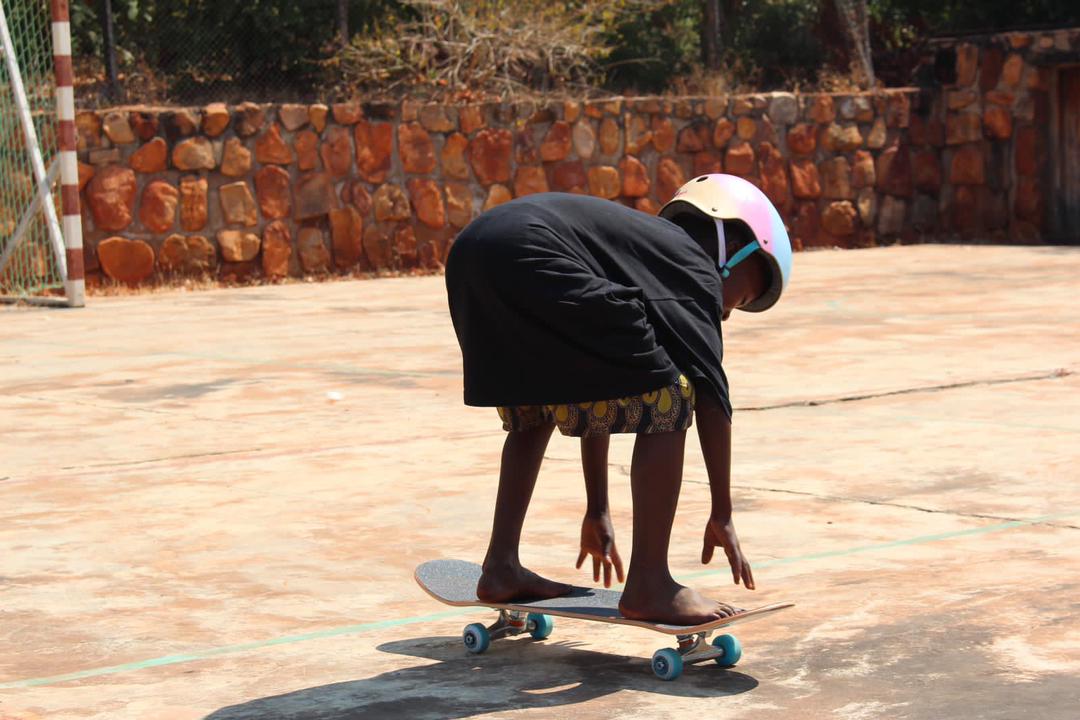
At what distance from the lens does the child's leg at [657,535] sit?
3.66 m

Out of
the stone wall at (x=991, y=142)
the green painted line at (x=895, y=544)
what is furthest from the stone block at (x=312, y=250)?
the green painted line at (x=895, y=544)

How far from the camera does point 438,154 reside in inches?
658

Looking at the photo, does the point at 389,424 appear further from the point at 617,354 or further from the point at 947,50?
the point at 947,50

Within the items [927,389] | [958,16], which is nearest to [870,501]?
[927,389]

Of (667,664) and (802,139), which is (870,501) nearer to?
(667,664)

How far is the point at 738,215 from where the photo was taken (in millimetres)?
3930

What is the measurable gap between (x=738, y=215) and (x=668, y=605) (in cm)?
92

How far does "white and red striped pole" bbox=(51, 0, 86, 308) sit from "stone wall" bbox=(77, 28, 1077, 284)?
56.7 inches

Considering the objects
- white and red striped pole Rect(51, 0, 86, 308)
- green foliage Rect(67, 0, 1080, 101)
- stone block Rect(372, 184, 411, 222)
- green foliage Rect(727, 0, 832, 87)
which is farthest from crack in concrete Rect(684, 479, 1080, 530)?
green foliage Rect(727, 0, 832, 87)

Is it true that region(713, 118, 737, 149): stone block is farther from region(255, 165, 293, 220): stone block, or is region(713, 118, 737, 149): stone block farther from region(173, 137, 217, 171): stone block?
region(173, 137, 217, 171): stone block

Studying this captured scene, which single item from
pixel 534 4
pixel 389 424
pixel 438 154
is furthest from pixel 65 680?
pixel 534 4

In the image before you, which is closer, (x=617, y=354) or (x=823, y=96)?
(x=617, y=354)

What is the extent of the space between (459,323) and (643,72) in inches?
637

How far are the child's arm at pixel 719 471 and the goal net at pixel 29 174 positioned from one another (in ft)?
34.3
